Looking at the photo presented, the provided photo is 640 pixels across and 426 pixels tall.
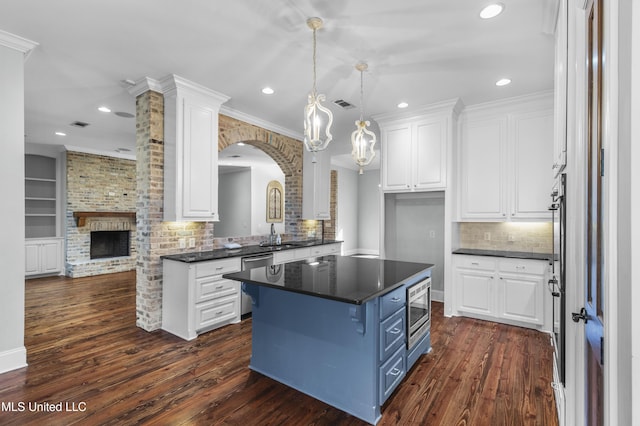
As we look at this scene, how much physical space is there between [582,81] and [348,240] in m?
9.07

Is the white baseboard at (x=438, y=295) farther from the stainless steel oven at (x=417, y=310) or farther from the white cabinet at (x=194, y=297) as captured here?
the white cabinet at (x=194, y=297)

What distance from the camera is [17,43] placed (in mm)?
2771

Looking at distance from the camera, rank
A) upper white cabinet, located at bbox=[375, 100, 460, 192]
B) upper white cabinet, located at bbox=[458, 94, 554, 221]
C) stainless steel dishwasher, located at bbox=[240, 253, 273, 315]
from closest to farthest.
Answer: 1. upper white cabinet, located at bbox=[458, 94, 554, 221]
2. stainless steel dishwasher, located at bbox=[240, 253, 273, 315]
3. upper white cabinet, located at bbox=[375, 100, 460, 192]

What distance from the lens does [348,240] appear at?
10.5 meters

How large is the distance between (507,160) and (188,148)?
403 centimetres

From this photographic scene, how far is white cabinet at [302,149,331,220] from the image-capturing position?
5773 millimetres

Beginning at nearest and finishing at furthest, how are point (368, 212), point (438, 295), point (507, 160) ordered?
point (507, 160)
point (438, 295)
point (368, 212)

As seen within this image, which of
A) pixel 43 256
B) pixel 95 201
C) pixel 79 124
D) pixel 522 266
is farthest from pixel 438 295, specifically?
pixel 43 256

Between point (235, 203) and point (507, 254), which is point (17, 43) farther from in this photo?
point (235, 203)

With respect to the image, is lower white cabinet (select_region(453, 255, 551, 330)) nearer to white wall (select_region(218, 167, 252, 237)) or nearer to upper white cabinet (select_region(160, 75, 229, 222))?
upper white cabinet (select_region(160, 75, 229, 222))

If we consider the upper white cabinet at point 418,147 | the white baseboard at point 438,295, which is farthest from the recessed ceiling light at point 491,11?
the white baseboard at point 438,295

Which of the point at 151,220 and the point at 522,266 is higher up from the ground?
the point at 151,220

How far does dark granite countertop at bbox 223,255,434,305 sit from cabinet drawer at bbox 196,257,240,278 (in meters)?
1.20

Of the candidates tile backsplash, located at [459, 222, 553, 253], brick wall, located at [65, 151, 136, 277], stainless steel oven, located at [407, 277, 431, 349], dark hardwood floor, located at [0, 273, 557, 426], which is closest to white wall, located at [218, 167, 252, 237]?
brick wall, located at [65, 151, 136, 277]
